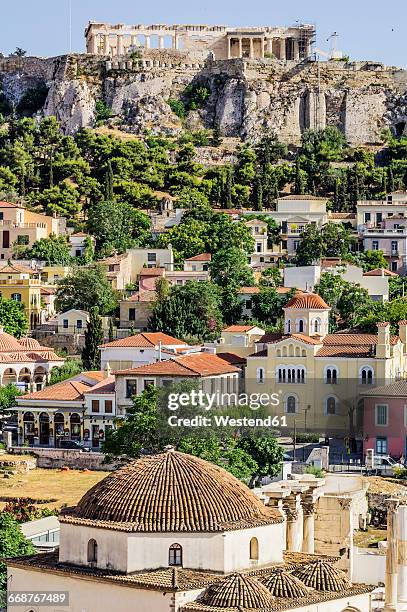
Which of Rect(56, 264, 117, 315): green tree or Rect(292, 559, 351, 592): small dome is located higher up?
Rect(56, 264, 117, 315): green tree

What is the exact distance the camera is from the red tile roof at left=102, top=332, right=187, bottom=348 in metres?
91.9

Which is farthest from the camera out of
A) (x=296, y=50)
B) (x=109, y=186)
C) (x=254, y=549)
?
(x=296, y=50)

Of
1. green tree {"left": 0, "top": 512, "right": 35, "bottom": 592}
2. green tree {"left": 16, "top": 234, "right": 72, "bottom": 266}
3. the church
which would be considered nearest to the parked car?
green tree {"left": 0, "top": 512, "right": 35, "bottom": 592}

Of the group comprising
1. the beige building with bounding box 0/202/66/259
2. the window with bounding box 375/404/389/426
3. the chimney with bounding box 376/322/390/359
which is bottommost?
the window with bounding box 375/404/389/426

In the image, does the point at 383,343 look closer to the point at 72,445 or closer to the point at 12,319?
the point at 72,445

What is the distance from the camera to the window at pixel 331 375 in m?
84.5

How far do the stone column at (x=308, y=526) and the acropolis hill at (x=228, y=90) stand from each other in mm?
86264

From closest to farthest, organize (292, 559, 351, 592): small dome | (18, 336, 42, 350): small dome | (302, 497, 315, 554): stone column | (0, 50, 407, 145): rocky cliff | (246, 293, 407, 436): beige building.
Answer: (292, 559, 351, 592): small dome
(302, 497, 315, 554): stone column
(246, 293, 407, 436): beige building
(18, 336, 42, 350): small dome
(0, 50, 407, 145): rocky cliff

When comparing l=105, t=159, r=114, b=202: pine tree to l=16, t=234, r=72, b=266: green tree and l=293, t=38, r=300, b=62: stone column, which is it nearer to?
l=16, t=234, r=72, b=266: green tree

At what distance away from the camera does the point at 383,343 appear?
8400 centimetres

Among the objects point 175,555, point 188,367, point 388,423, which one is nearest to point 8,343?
point 188,367

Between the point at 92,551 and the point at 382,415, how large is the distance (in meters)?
38.6

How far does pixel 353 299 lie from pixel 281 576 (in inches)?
2374

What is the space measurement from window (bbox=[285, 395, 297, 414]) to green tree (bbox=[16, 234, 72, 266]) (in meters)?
30.5
